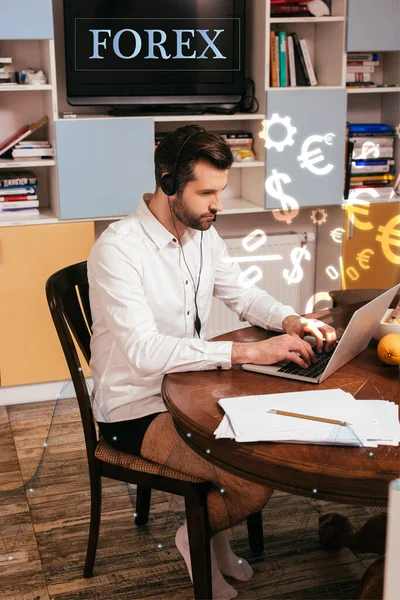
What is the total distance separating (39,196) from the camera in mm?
3336

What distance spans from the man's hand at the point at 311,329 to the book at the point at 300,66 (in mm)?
1874

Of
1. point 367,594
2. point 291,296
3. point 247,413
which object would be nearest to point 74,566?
point 247,413

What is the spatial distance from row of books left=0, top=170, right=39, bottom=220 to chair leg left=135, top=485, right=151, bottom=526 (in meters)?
1.36

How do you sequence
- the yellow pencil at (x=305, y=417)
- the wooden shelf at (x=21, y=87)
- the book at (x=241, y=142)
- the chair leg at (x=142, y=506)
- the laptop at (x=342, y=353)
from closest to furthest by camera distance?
the yellow pencil at (x=305, y=417), the laptop at (x=342, y=353), the chair leg at (x=142, y=506), the wooden shelf at (x=21, y=87), the book at (x=241, y=142)

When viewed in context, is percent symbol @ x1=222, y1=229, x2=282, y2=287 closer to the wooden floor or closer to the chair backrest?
the wooden floor

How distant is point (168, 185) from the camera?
1.75 meters

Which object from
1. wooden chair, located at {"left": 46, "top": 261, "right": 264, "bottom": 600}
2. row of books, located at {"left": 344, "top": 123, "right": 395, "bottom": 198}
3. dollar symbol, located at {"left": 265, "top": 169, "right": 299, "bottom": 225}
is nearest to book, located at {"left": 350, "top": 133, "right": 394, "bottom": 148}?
row of books, located at {"left": 344, "top": 123, "right": 395, "bottom": 198}

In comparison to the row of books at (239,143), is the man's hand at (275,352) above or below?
below

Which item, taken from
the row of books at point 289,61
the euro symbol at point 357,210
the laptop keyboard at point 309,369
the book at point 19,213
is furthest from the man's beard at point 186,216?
the euro symbol at point 357,210

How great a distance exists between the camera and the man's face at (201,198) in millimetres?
1747

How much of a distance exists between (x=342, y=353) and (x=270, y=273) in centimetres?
207

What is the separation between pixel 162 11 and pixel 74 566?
85.7 inches

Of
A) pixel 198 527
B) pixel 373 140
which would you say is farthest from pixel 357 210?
pixel 198 527

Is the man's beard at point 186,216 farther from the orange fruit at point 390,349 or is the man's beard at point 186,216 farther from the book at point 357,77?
the book at point 357,77
